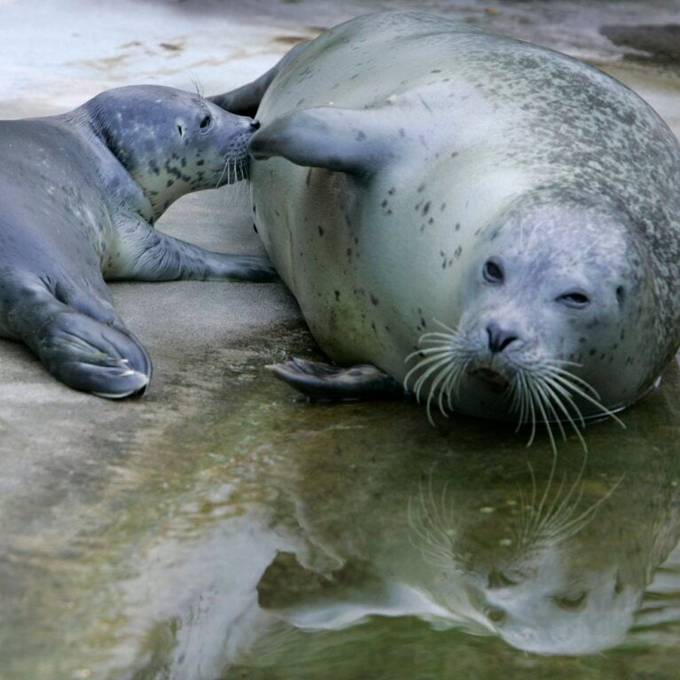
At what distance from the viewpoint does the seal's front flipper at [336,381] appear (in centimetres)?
371

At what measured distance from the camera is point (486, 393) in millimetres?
3617

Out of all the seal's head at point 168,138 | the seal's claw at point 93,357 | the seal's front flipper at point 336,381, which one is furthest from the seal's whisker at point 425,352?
the seal's head at point 168,138

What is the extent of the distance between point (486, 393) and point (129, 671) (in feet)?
4.78

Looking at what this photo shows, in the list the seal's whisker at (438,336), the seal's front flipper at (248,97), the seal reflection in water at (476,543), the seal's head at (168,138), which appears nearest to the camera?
the seal reflection in water at (476,543)

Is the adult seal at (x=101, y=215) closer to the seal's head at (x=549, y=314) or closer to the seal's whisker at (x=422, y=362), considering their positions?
the seal's whisker at (x=422, y=362)

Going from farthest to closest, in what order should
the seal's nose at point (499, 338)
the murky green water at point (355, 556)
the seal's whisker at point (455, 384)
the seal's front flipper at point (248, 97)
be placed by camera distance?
the seal's front flipper at point (248, 97) < the seal's whisker at point (455, 384) < the seal's nose at point (499, 338) < the murky green water at point (355, 556)

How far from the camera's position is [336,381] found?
3.76 meters

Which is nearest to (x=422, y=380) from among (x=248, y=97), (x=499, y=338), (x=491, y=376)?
(x=491, y=376)

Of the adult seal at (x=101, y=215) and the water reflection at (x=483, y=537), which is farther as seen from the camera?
the adult seal at (x=101, y=215)

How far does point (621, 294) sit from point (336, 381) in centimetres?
74

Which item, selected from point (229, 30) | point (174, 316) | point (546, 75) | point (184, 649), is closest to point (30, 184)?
point (174, 316)

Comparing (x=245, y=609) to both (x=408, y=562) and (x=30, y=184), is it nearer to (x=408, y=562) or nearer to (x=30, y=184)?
(x=408, y=562)

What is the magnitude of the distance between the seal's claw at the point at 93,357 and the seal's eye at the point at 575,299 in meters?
0.99

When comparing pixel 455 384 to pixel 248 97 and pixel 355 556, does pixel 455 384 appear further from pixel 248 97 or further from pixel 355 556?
pixel 248 97
